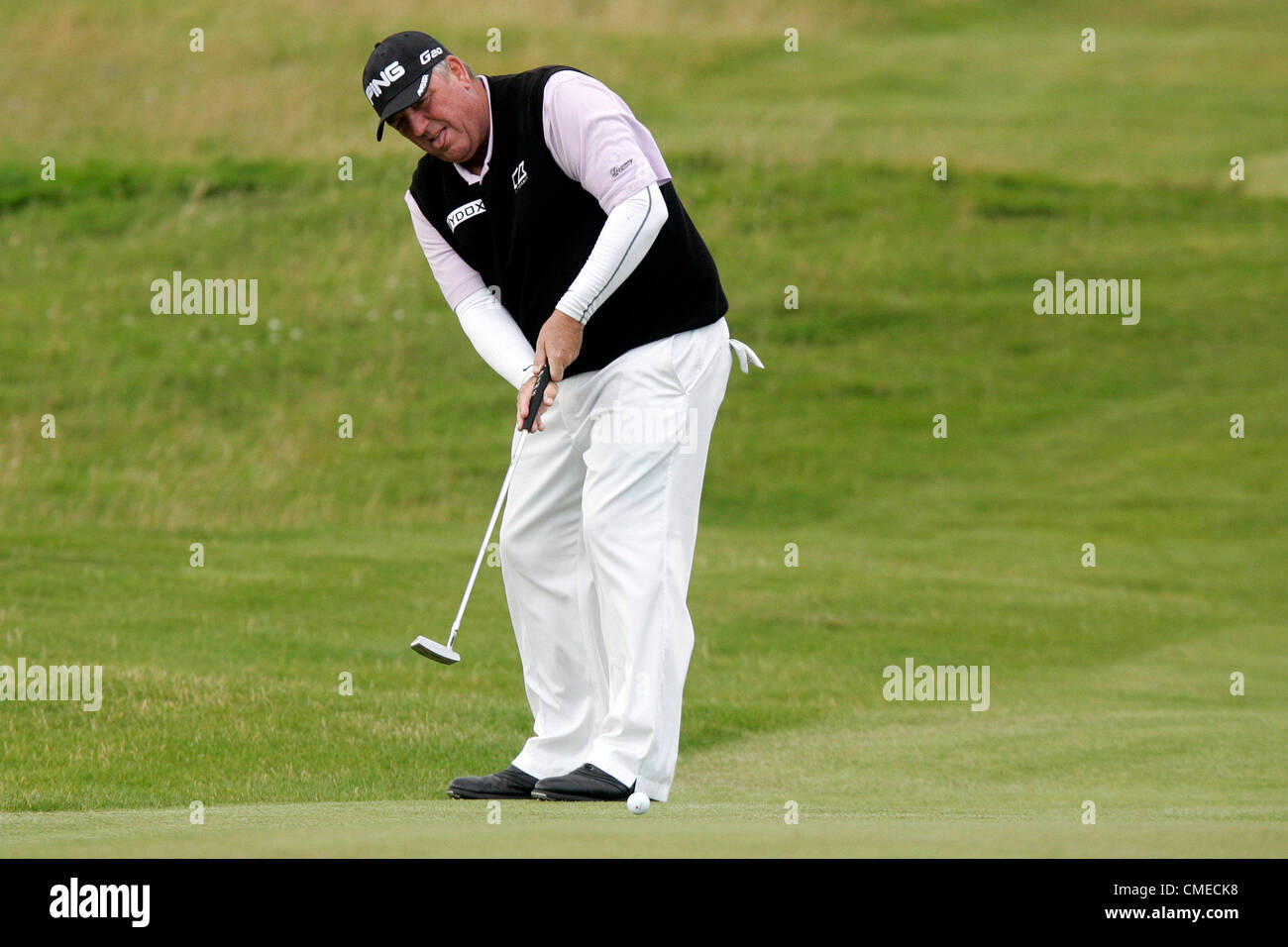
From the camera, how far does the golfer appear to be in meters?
5.43

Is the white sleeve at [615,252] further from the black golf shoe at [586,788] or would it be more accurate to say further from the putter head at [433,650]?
the black golf shoe at [586,788]

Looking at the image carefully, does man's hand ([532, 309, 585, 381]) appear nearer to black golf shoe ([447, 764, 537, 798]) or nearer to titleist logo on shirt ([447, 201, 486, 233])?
titleist logo on shirt ([447, 201, 486, 233])

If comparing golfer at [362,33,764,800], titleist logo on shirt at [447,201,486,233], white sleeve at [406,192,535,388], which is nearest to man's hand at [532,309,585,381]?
golfer at [362,33,764,800]

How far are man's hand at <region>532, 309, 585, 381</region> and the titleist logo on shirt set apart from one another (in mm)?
513

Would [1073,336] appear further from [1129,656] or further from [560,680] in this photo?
[560,680]

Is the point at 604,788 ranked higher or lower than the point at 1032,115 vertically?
lower

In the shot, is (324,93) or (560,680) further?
(324,93)

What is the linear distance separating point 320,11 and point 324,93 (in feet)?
15.8

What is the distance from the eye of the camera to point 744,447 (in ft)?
60.7

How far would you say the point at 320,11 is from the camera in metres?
32.2

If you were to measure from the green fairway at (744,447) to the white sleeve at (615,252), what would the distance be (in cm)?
151

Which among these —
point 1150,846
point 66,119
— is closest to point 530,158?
point 1150,846

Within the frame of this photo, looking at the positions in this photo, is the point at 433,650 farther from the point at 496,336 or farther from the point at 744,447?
the point at 744,447

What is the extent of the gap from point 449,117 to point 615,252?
68cm
